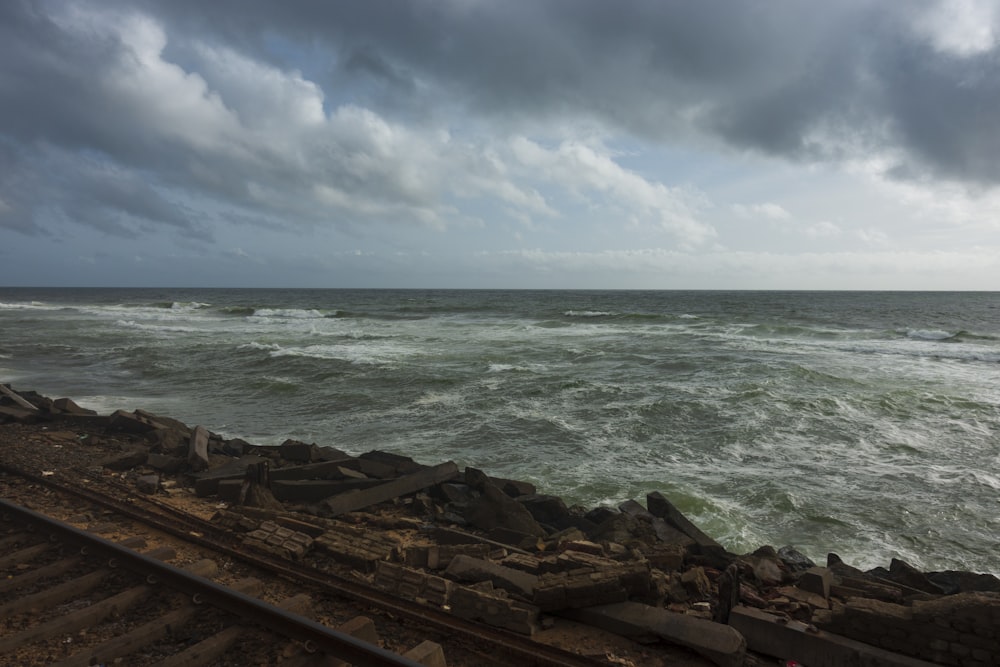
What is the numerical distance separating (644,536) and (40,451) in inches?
355

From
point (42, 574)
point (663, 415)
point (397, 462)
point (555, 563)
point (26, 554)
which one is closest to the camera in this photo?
point (42, 574)

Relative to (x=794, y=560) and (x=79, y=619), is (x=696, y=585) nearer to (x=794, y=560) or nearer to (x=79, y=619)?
(x=794, y=560)

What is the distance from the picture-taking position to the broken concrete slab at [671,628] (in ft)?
12.3

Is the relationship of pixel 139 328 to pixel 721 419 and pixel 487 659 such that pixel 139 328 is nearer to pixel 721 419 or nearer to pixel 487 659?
pixel 721 419

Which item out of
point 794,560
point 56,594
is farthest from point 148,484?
point 794,560

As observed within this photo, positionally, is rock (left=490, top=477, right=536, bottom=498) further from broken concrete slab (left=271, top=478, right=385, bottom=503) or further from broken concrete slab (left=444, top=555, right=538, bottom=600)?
broken concrete slab (left=444, top=555, right=538, bottom=600)

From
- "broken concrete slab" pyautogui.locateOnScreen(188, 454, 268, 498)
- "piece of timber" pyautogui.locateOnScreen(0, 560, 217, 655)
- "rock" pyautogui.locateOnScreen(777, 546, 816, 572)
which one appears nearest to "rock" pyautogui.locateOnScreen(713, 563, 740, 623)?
"rock" pyautogui.locateOnScreen(777, 546, 816, 572)

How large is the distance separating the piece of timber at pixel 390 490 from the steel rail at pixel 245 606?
2.46 metres

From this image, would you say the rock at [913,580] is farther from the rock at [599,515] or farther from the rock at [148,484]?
the rock at [148,484]

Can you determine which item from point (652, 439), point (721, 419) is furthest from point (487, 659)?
point (721, 419)

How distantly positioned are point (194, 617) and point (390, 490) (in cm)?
359

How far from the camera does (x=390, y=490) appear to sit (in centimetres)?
743

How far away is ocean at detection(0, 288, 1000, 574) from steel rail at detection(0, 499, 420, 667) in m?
5.30

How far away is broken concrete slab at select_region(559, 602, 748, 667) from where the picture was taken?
3.75 metres
